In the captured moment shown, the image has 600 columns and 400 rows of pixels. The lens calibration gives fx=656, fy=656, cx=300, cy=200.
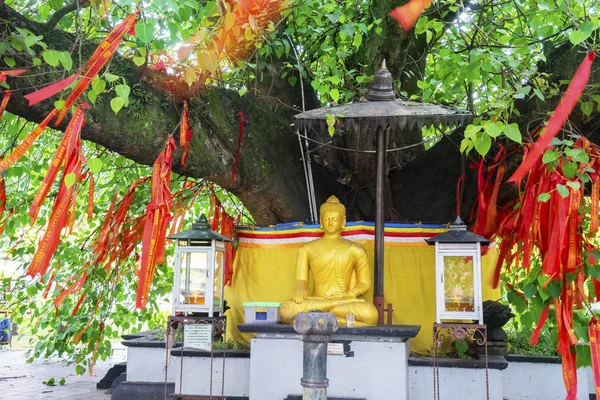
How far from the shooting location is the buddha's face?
6492 mm

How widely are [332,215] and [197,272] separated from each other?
1428 mm

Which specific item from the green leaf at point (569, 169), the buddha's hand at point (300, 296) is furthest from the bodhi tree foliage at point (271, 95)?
the buddha's hand at point (300, 296)

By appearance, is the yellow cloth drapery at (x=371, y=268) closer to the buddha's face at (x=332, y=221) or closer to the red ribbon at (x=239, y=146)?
the buddha's face at (x=332, y=221)

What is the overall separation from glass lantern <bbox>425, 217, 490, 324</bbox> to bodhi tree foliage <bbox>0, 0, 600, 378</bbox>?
0.93m

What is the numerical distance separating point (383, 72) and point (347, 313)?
212 centimetres

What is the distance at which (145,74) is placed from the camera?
17.8 feet

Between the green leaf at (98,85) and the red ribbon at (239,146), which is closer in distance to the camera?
the green leaf at (98,85)

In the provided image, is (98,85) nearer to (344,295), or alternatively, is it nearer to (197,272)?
(197,272)

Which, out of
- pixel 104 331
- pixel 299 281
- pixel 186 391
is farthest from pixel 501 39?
pixel 104 331

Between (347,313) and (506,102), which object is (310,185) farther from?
(506,102)

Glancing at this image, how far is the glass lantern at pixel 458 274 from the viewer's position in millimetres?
5434

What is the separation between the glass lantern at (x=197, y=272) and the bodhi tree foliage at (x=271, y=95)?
54cm

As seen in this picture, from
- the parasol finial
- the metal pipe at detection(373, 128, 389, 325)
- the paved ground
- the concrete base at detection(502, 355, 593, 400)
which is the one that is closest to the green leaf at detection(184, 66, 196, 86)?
the parasol finial

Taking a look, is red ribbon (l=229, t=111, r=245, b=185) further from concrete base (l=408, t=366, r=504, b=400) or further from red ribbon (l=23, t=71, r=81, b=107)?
red ribbon (l=23, t=71, r=81, b=107)
